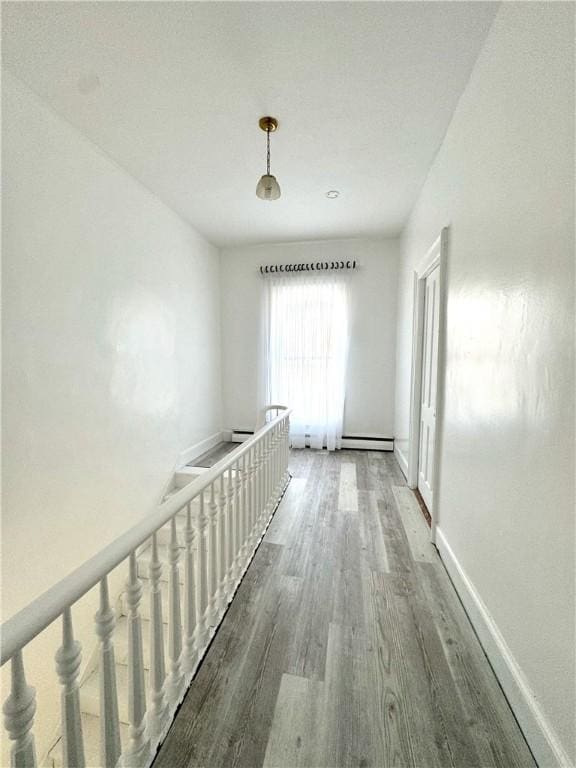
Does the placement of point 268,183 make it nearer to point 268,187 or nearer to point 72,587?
point 268,187

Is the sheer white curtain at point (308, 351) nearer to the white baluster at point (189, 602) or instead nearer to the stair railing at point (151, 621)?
the stair railing at point (151, 621)

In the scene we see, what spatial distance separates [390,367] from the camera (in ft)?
14.3

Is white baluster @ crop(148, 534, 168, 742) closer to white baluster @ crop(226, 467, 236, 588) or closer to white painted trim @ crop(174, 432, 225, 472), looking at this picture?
white baluster @ crop(226, 467, 236, 588)

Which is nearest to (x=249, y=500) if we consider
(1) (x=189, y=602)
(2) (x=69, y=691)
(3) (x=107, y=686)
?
(1) (x=189, y=602)

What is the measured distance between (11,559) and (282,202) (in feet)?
11.6

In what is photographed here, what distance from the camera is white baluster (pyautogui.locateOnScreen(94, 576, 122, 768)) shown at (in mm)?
813

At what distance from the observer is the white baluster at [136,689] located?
36.7 inches

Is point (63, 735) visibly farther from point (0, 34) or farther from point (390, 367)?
point (390, 367)

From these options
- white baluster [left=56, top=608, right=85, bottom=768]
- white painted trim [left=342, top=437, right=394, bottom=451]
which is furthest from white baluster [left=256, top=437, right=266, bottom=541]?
white painted trim [left=342, top=437, right=394, bottom=451]

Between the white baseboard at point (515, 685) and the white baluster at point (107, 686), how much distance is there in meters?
1.26

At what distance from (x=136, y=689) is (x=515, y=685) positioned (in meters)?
1.30

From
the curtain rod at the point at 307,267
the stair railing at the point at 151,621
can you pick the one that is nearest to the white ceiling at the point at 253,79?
the curtain rod at the point at 307,267

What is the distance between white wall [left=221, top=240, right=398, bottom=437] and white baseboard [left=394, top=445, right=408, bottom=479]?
1.27 ft

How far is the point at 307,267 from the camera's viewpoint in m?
4.36
